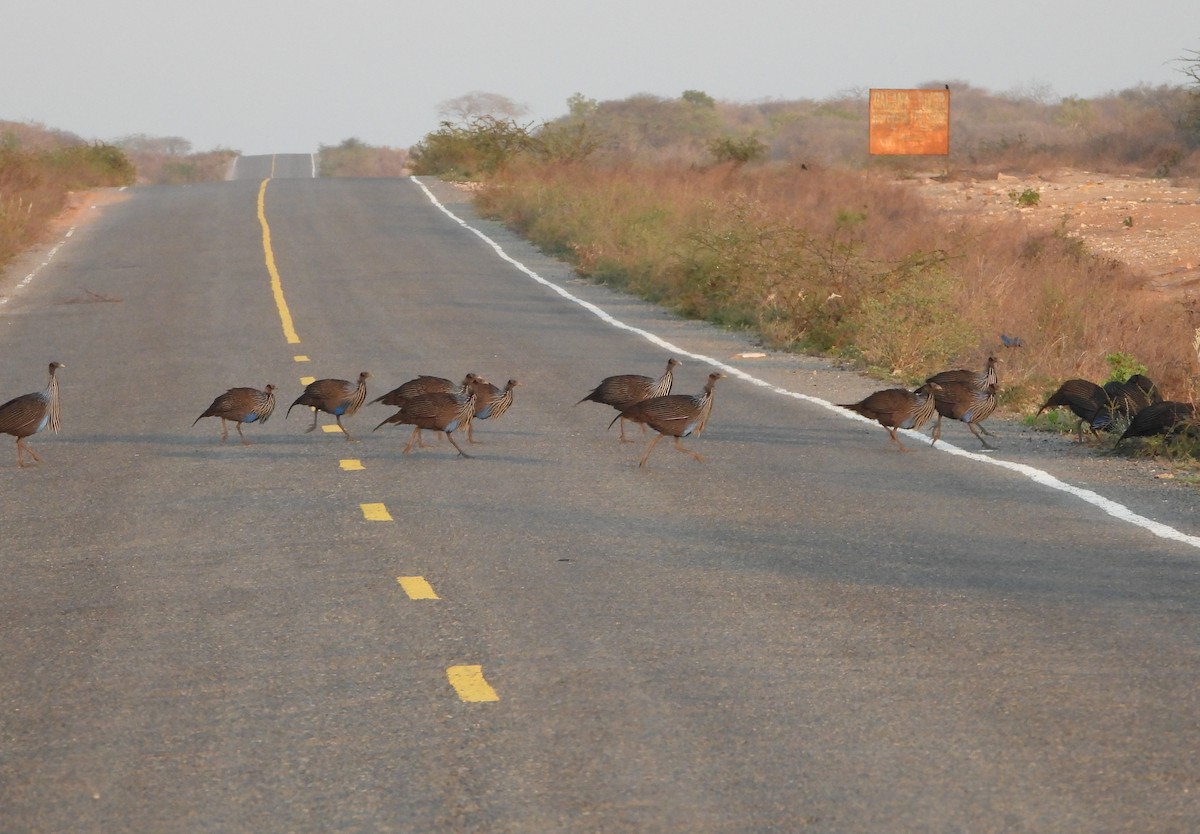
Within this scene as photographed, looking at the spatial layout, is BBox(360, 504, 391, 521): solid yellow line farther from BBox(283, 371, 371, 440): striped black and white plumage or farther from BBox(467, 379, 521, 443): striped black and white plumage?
BBox(283, 371, 371, 440): striped black and white plumage

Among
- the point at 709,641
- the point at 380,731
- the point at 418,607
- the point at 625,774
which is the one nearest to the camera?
the point at 625,774

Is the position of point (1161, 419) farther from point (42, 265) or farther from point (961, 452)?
point (42, 265)

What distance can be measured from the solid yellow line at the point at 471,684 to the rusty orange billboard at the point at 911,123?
5038 cm

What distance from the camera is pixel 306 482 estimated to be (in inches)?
433

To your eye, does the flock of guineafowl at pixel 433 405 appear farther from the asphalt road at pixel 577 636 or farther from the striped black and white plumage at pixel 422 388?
the asphalt road at pixel 577 636

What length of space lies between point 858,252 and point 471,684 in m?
15.3

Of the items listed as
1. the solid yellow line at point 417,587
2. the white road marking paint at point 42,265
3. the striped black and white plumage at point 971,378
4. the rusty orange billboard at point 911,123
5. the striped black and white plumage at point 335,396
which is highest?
the rusty orange billboard at point 911,123

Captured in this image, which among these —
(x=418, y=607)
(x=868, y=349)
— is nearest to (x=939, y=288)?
(x=868, y=349)

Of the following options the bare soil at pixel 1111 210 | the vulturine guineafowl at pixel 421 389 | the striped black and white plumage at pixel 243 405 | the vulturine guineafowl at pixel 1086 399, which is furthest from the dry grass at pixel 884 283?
the striped black and white plumage at pixel 243 405

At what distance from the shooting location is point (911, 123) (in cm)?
5656

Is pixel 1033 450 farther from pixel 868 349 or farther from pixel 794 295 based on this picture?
pixel 794 295

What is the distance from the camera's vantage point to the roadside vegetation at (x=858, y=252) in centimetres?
1759

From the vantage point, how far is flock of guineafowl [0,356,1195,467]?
37.7 feet

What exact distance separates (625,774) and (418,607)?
2.43 metres
